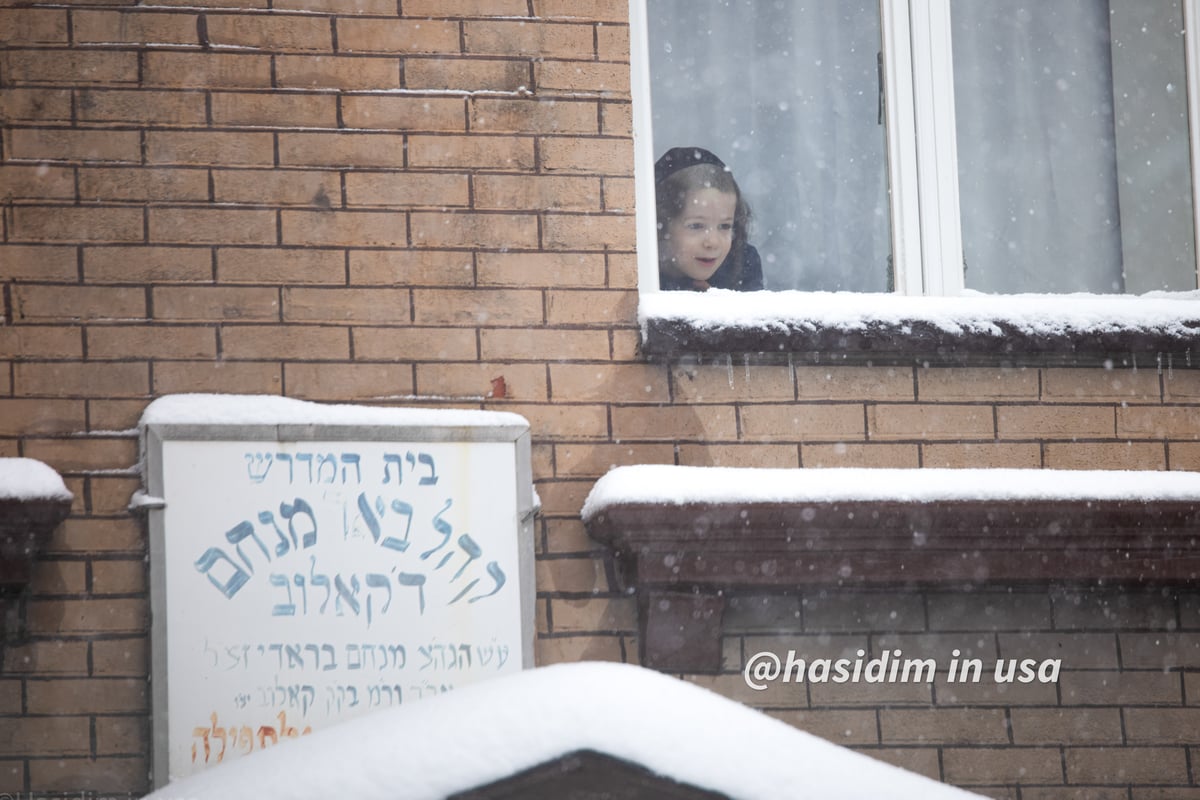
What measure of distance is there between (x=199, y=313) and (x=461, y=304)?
699mm

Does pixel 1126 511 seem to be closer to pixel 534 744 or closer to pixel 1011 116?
pixel 1011 116

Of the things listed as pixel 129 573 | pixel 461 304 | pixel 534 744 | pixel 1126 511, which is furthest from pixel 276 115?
pixel 1126 511

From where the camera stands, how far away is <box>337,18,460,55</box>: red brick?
381 cm

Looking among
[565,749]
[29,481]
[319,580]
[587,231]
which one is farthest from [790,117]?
[565,749]

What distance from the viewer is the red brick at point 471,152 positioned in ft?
12.5

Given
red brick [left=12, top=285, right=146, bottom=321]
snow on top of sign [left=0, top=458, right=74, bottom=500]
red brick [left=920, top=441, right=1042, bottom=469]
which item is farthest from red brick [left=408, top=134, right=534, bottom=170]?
red brick [left=920, top=441, right=1042, bottom=469]

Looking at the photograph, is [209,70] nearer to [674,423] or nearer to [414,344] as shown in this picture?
[414,344]

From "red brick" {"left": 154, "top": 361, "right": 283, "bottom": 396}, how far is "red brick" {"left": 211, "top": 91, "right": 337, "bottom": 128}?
2.19 ft

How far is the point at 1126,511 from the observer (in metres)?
3.64

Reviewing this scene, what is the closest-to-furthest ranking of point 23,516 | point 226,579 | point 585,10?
point 23,516, point 226,579, point 585,10

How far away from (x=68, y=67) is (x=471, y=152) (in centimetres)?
110

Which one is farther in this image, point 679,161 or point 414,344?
point 679,161

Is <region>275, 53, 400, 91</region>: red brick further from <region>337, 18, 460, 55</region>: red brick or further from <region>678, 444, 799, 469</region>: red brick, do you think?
<region>678, 444, 799, 469</region>: red brick

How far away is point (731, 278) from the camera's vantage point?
4066mm
